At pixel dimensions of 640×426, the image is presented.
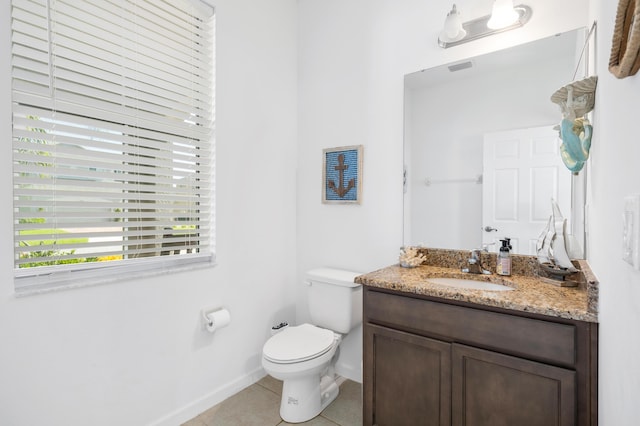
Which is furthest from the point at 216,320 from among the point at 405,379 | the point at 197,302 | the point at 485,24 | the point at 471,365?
the point at 485,24

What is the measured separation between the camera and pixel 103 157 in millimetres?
1549

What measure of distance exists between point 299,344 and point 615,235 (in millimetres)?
1555

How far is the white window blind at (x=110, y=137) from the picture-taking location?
4.43ft

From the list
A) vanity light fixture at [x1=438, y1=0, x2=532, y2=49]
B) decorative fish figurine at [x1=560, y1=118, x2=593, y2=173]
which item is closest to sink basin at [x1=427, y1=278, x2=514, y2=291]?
decorative fish figurine at [x1=560, y1=118, x2=593, y2=173]

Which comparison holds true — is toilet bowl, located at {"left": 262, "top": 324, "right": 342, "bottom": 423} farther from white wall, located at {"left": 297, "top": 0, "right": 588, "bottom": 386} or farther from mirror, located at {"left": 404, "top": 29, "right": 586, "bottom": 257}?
mirror, located at {"left": 404, "top": 29, "right": 586, "bottom": 257}

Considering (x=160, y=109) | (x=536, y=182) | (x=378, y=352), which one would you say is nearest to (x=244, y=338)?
(x=378, y=352)

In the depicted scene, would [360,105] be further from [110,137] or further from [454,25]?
[110,137]

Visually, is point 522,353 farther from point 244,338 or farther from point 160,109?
point 160,109

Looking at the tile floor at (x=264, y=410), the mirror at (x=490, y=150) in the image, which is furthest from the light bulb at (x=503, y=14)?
the tile floor at (x=264, y=410)

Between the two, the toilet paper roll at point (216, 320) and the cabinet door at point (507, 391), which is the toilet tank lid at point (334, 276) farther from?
the cabinet door at point (507, 391)

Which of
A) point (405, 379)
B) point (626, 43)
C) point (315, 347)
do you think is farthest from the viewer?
point (315, 347)

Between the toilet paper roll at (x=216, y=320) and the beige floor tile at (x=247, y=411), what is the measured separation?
0.50 metres

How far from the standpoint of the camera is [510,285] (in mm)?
1522

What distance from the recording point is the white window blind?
1351 mm
